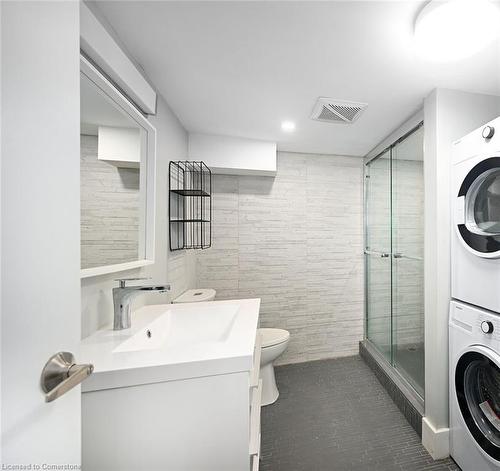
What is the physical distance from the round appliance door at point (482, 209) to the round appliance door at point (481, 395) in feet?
1.62

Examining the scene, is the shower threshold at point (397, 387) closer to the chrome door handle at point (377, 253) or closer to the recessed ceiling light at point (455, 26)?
the chrome door handle at point (377, 253)

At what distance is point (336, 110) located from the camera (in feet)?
5.42

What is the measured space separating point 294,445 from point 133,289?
1.38 metres

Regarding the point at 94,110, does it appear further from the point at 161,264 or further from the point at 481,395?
the point at 481,395

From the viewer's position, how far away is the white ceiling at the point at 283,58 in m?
0.94

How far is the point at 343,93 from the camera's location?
1465mm

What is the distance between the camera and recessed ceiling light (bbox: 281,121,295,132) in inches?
73.5

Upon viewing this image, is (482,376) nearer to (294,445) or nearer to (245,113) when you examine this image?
(294,445)

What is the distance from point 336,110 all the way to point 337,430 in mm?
2189

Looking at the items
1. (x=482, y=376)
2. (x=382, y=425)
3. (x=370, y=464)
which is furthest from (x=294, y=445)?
(x=482, y=376)

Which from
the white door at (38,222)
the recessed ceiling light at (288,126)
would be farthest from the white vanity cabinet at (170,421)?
the recessed ceiling light at (288,126)

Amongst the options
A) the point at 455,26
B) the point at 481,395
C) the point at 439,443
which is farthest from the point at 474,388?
the point at 455,26

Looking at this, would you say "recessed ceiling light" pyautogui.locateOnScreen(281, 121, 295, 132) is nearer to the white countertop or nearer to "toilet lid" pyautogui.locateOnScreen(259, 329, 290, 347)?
the white countertop

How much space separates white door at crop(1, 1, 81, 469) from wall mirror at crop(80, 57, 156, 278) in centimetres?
43
